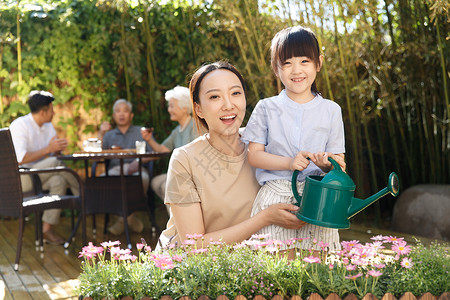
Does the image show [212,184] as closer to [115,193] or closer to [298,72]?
[298,72]

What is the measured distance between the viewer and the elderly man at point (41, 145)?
4.85 m

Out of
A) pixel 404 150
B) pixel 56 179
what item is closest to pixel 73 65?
pixel 56 179

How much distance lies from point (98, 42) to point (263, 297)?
17.7 ft

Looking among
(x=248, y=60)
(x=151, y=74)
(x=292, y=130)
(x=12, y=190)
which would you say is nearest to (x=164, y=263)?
(x=292, y=130)

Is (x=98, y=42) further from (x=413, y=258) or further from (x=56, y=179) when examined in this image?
(x=413, y=258)

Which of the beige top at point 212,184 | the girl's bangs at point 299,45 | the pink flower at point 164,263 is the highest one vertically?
the girl's bangs at point 299,45

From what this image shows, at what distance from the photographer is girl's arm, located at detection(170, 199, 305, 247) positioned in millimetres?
1578

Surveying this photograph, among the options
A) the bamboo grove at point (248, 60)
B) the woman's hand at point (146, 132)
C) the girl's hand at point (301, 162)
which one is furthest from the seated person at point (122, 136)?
the girl's hand at point (301, 162)

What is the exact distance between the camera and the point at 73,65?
6.22 metres

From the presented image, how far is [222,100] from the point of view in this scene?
1660 millimetres

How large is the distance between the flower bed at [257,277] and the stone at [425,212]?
3.60m

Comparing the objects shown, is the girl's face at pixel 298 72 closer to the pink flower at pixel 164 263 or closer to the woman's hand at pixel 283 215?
the woman's hand at pixel 283 215

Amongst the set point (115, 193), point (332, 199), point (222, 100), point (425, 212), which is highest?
point (222, 100)

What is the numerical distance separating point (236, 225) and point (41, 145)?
3804mm
